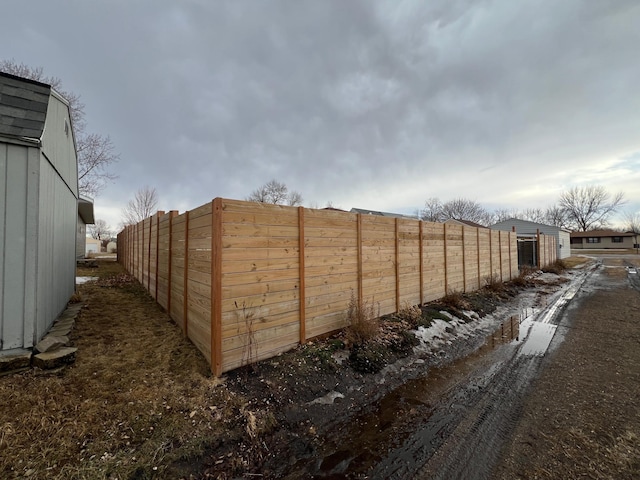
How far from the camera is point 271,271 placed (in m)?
3.76

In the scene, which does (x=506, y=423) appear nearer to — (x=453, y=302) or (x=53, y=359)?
(x=453, y=302)

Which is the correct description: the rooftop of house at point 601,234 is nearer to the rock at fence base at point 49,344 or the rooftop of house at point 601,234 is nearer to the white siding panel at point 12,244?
the rock at fence base at point 49,344

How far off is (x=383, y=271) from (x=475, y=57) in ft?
29.4

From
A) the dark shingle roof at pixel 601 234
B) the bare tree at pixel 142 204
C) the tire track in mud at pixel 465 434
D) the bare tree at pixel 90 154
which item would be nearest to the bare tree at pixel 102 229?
the bare tree at pixel 142 204

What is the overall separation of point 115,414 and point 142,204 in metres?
36.4

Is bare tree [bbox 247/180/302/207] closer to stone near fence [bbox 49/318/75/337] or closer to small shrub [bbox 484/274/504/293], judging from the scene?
small shrub [bbox 484/274/504/293]

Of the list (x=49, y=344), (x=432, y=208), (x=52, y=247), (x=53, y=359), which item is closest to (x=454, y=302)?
(x=53, y=359)

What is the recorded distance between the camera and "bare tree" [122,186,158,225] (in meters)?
32.0

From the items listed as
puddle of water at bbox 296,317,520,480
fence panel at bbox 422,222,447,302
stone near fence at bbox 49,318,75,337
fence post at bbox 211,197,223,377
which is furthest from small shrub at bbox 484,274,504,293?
stone near fence at bbox 49,318,75,337

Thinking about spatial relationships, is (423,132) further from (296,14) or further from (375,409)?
(375,409)

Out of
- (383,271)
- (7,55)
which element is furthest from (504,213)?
(7,55)

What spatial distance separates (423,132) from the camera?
40.9ft

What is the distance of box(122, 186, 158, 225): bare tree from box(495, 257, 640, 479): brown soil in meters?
37.2

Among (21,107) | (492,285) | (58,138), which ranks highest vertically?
(58,138)
